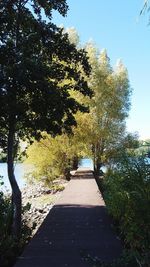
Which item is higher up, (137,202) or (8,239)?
(137,202)

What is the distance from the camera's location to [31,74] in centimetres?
1048

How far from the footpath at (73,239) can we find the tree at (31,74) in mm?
1455

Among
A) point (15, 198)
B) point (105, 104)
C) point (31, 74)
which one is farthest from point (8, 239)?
point (105, 104)

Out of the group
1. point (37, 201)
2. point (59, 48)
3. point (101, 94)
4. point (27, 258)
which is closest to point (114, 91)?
point (101, 94)

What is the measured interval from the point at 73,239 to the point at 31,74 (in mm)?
3790

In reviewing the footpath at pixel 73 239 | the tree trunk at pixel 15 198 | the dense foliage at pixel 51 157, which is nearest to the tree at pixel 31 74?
the tree trunk at pixel 15 198

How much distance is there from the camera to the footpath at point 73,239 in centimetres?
721

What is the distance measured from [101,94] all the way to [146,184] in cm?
2399

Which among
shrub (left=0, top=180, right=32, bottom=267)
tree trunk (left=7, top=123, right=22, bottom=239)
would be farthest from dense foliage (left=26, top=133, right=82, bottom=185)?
tree trunk (left=7, top=123, right=22, bottom=239)

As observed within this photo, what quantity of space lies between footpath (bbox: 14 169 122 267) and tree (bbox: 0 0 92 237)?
146 centimetres

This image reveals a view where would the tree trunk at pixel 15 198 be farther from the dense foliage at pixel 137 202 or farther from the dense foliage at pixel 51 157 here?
the dense foliage at pixel 51 157

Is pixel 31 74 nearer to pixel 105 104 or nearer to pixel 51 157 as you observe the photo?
pixel 51 157

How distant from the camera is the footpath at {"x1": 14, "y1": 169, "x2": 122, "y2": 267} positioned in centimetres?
721

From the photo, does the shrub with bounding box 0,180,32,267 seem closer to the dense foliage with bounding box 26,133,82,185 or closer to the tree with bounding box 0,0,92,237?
the tree with bounding box 0,0,92,237
